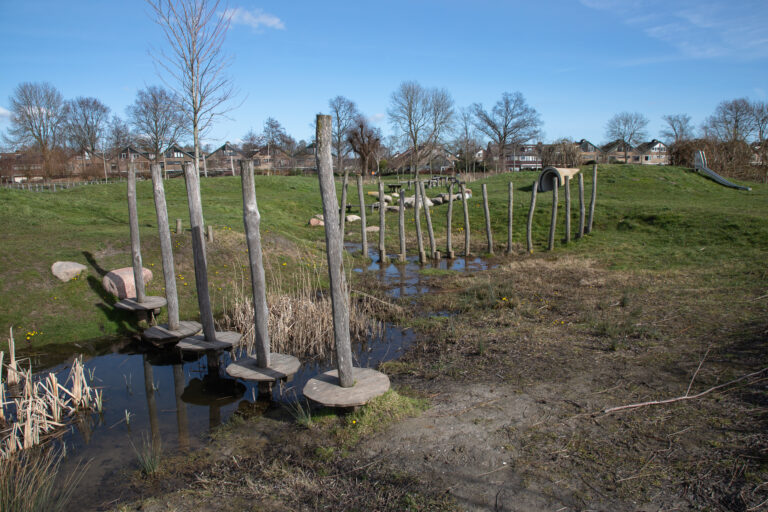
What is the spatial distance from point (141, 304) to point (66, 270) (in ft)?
7.17

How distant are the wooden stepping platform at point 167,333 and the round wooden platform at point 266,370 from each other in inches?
72.7

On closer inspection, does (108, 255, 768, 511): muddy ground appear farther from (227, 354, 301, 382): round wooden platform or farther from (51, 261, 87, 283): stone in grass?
(51, 261, 87, 283): stone in grass

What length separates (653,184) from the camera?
24219mm

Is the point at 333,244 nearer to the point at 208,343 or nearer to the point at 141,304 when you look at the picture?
the point at 208,343

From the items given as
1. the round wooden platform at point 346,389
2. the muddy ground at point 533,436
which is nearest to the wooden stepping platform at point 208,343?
the muddy ground at point 533,436

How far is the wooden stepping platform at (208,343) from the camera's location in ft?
22.3

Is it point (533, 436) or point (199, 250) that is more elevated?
point (199, 250)

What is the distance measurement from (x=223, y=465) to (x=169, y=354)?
408cm

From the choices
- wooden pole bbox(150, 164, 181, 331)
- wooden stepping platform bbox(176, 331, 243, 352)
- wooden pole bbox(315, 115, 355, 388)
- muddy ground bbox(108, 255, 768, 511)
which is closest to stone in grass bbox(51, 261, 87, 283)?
wooden pole bbox(150, 164, 181, 331)

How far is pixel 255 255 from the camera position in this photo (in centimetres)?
582

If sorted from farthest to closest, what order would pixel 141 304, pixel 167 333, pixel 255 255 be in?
1. pixel 141 304
2. pixel 167 333
3. pixel 255 255

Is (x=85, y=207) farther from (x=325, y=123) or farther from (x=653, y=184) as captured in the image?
(x=653, y=184)

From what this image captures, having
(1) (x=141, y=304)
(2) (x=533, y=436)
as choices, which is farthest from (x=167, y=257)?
(2) (x=533, y=436)

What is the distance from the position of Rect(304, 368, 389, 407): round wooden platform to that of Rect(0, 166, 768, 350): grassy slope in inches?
206
